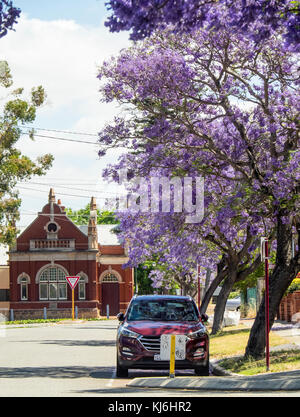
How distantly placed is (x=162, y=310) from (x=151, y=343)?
1657 mm

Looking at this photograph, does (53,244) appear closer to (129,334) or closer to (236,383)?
(129,334)

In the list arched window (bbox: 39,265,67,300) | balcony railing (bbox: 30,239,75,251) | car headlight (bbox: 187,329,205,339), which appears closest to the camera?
car headlight (bbox: 187,329,205,339)

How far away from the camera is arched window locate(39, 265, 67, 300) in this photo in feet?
251

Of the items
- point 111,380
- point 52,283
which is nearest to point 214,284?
point 111,380

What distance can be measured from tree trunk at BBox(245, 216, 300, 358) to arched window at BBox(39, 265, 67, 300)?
189 ft

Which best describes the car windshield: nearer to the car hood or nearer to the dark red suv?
the dark red suv

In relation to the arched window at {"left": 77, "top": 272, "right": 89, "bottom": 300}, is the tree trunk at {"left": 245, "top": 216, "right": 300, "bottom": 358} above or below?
above

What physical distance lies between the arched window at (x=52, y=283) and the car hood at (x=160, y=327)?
58.8 m

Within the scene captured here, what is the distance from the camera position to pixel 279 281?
A: 19.9m

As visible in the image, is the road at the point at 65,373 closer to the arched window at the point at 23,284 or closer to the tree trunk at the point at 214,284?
the tree trunk at the point at 214,284

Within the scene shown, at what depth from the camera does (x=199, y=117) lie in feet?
73.9

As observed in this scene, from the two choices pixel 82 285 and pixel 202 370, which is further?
pixel 82 285

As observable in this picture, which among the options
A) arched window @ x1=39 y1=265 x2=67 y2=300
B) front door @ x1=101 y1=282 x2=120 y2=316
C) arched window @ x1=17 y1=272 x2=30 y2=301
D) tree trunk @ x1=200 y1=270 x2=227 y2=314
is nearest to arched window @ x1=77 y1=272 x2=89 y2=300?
arched window @ x1=39 y1=265 x2=67 y2=300

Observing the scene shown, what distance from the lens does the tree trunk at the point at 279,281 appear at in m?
19.8
